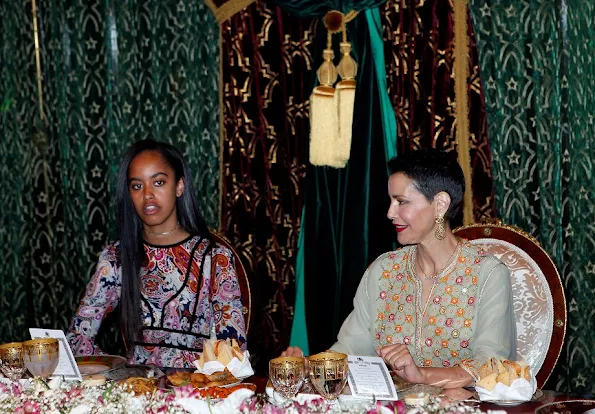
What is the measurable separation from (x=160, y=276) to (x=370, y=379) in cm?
130

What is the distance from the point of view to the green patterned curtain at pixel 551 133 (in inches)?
145

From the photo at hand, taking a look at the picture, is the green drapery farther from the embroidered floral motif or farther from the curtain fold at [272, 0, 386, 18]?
the embroidered floral motif

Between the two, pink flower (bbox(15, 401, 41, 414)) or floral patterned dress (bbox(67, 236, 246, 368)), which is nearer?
pink flower (bbox(15, 401, 41, 414))

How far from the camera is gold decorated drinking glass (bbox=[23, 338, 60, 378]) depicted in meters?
2.10

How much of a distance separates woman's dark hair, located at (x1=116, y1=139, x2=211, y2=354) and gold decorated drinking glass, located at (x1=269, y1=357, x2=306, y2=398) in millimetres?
1228

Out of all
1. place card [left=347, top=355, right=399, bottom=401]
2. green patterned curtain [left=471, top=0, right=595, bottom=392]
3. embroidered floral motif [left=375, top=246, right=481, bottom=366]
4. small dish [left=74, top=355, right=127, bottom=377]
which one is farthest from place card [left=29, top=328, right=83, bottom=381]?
green patterned curtain [left=471, top=0, right=595, bottom=392]

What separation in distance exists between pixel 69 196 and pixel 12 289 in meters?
0.64

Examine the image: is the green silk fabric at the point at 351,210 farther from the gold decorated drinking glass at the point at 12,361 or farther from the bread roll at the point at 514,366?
the gold decorated drinking glass at the point at 12,361

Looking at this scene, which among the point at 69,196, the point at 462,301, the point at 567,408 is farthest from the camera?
the point at 69,196

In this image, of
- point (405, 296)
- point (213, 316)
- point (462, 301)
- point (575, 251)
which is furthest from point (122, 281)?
point (575, 251)

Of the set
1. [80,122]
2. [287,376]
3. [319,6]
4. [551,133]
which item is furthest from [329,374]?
[80,122]

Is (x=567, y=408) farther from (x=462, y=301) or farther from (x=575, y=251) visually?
(x=575, y=251)

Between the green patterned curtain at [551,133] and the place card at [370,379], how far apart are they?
1.84 metres

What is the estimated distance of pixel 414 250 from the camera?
2.80 metres
